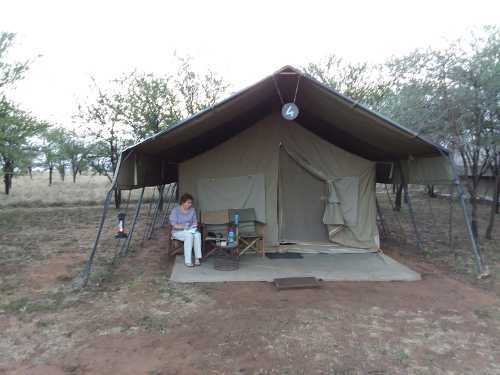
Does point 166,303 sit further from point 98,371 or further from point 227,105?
point 227,105

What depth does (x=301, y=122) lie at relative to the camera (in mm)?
6453

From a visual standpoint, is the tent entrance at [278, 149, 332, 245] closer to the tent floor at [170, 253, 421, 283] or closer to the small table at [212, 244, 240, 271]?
the tent floor at [170, 253, 421, 283]

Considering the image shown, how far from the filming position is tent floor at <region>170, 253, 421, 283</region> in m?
4.79

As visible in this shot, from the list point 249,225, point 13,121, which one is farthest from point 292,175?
point 13,121

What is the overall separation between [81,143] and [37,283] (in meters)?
11.7

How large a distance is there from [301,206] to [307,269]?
161 cm

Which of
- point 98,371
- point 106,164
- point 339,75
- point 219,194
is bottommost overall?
point 98,371

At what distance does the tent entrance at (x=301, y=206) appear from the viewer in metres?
6.45

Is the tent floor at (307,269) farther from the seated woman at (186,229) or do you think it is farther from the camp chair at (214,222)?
the camp chair at (214,222)

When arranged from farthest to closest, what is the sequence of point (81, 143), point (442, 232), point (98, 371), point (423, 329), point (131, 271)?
point (81, 143) < point (442, 232) < point (131, 271) < point (423, 329) < point (98, 371)

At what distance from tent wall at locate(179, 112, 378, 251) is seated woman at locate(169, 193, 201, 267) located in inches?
30.6

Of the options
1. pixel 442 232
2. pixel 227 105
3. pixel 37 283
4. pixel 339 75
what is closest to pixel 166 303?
pixel 37 283

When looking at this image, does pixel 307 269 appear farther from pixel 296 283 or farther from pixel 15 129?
pixel 15 129

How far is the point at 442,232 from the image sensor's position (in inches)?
329
